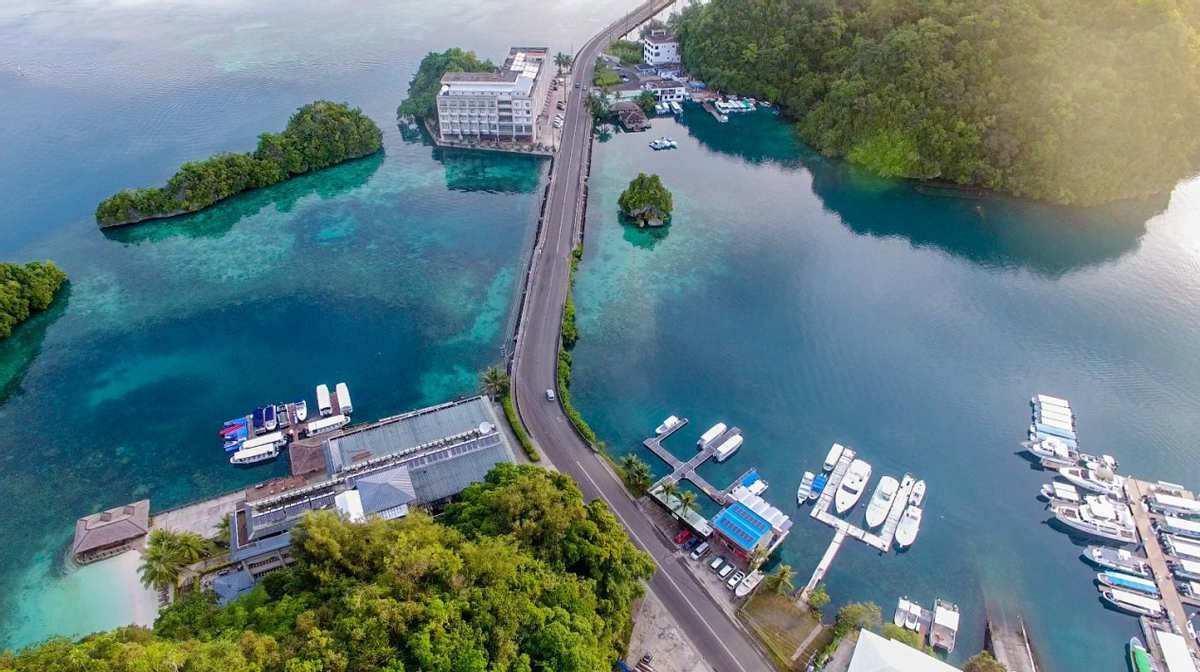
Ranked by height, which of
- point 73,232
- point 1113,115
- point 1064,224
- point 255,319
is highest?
point 1113,115

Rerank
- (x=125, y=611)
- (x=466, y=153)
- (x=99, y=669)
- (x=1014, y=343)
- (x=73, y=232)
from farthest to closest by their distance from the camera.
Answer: (x=466, y=153)
(x=73, y=232)
(x=1014, y=343)
(x=125, y=611)
(x=99, y=669)

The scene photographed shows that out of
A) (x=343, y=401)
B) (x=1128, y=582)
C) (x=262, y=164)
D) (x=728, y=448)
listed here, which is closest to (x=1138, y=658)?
(x=1128, y=582)

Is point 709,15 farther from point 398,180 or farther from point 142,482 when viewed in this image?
point 142,482

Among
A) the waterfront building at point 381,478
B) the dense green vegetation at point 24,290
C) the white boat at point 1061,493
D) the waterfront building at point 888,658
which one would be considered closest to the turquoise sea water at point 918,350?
the white boat at point 1061,493

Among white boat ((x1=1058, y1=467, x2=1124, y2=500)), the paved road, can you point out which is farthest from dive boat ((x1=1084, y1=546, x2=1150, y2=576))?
the paved road

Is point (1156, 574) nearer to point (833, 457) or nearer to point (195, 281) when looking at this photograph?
point (833, 457)

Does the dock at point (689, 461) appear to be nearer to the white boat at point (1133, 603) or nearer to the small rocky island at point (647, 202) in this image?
the white boat at point (1133, 603)

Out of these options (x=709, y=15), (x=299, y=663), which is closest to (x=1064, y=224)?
(x=709, y=15)
